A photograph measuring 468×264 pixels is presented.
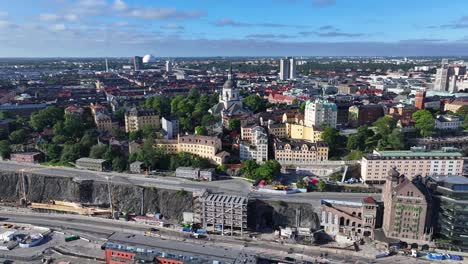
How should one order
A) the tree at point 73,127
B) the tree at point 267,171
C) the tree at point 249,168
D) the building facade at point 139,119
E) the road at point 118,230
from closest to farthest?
the road at point 118,230, the tree at point 267,171, the tree at point 249,168, the tree at point 73,127, the building facade at point 139,119

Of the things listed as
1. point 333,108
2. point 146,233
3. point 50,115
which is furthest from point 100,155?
point 333,108

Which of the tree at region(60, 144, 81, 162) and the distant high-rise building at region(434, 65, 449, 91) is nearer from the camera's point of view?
the tree at region(60, 144, 81, 162)

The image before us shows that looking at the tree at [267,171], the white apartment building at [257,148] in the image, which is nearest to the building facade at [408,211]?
the tree at [267,171]

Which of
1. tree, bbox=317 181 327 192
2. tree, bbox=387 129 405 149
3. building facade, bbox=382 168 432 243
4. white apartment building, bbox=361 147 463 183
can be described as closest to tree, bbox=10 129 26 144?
tree, bbox=317 181 327 192

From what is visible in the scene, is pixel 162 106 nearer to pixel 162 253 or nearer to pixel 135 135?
pixel 135 135

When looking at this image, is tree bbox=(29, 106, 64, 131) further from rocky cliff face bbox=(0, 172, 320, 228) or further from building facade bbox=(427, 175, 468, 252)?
building facade bbox=(427, 175, 468, 252)

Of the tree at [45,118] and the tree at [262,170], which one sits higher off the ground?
the tree at [45,118]

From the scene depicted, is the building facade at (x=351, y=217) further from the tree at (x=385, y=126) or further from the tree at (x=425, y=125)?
the tree at (x=425, y=125)

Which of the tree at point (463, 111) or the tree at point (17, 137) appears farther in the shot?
the tree at point (463, 111)
